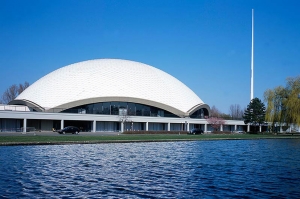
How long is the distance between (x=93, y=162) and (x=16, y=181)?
533 centimetres

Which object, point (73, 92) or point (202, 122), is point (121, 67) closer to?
point (73, 92)

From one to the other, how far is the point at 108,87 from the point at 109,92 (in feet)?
3.82

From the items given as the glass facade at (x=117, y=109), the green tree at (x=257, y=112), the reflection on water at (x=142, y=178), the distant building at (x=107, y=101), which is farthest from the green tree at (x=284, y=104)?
the reflection on water at (x=142, y=178)

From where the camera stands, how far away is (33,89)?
60.5m

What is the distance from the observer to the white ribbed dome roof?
185 ft

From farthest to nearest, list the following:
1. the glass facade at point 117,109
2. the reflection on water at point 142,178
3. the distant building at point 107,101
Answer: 1. the glass facade at point 117,109
2. the distant building at point 107,101
3. the reflection on water at point 142,178

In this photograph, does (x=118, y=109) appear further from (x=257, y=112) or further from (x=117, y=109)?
(x=257, y=112)

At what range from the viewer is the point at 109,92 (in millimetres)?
58094

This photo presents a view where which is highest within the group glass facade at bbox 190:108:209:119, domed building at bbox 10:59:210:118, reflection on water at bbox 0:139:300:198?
domed building at bbox 10:59:210:118

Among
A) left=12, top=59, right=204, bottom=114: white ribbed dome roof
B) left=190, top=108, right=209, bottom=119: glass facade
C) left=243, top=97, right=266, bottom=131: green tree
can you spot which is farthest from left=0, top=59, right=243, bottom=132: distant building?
left=243, top=97, right=266, bottom=131: green tree

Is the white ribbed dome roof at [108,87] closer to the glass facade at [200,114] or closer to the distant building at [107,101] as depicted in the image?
the distant building at [107,101]

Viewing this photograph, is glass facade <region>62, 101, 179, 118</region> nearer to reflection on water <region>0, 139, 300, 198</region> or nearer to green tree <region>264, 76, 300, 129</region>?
green tree <region>264, 76, 300, 129</region>

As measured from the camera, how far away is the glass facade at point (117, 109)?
56.5 m

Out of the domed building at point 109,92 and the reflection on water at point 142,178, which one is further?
the domed building at point 109,92
